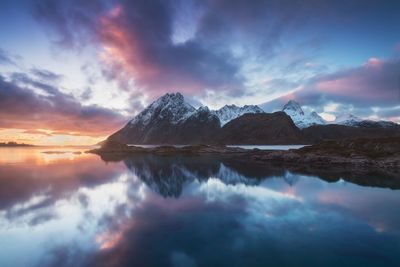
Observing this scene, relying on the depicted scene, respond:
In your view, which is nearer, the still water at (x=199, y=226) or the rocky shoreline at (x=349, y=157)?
the still water at (x=199, y=226)

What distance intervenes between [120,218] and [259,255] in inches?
553

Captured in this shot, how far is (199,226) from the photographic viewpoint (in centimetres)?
2233

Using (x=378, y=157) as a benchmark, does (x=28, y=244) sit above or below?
below

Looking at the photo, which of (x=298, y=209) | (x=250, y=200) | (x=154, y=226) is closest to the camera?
(x=154, y=226)

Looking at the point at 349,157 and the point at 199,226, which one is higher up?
the point at 349,157

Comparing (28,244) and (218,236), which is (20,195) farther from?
(218,236)

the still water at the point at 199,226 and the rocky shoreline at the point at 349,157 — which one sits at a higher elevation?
the rocky shoreline at the point at 349,157

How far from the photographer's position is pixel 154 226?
A: 22.1 meters

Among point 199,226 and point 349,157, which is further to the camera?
point 349,157

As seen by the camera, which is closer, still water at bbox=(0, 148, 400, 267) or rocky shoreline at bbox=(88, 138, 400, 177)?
still water at bbox=(0, 148, 400, 267)

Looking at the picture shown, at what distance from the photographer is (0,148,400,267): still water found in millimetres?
15961

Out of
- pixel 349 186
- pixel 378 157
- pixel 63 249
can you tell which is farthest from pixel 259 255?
pixel 378 157

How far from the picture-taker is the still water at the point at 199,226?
16.0 metres

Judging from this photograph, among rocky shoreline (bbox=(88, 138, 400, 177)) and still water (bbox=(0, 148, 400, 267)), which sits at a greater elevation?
rocky shoreline (bbox=(88, 138, 400, 177))
